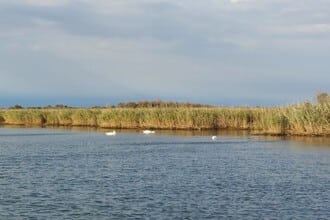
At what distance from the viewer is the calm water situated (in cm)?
1401

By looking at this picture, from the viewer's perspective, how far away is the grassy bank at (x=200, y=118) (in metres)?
36.8

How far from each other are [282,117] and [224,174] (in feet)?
64.2

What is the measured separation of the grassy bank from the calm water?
6.75 m

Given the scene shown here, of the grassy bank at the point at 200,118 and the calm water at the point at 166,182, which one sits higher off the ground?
the grassy bank at the point at 200,118

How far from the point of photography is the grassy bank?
36.8 m

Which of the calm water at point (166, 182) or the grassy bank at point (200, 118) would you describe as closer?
the calm water at point (166, 182)

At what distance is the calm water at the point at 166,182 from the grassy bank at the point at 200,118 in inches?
266

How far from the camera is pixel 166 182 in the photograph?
717 inches

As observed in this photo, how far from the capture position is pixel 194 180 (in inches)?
733

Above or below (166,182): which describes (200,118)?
above

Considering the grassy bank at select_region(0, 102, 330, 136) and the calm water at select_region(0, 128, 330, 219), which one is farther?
the grassy bank at select_region(0, 102, 330, 136)

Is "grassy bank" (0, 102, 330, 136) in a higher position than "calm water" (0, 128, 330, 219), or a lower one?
higher

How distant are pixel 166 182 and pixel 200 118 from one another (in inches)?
1129

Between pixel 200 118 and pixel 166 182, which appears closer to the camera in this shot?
pixel 166 182
